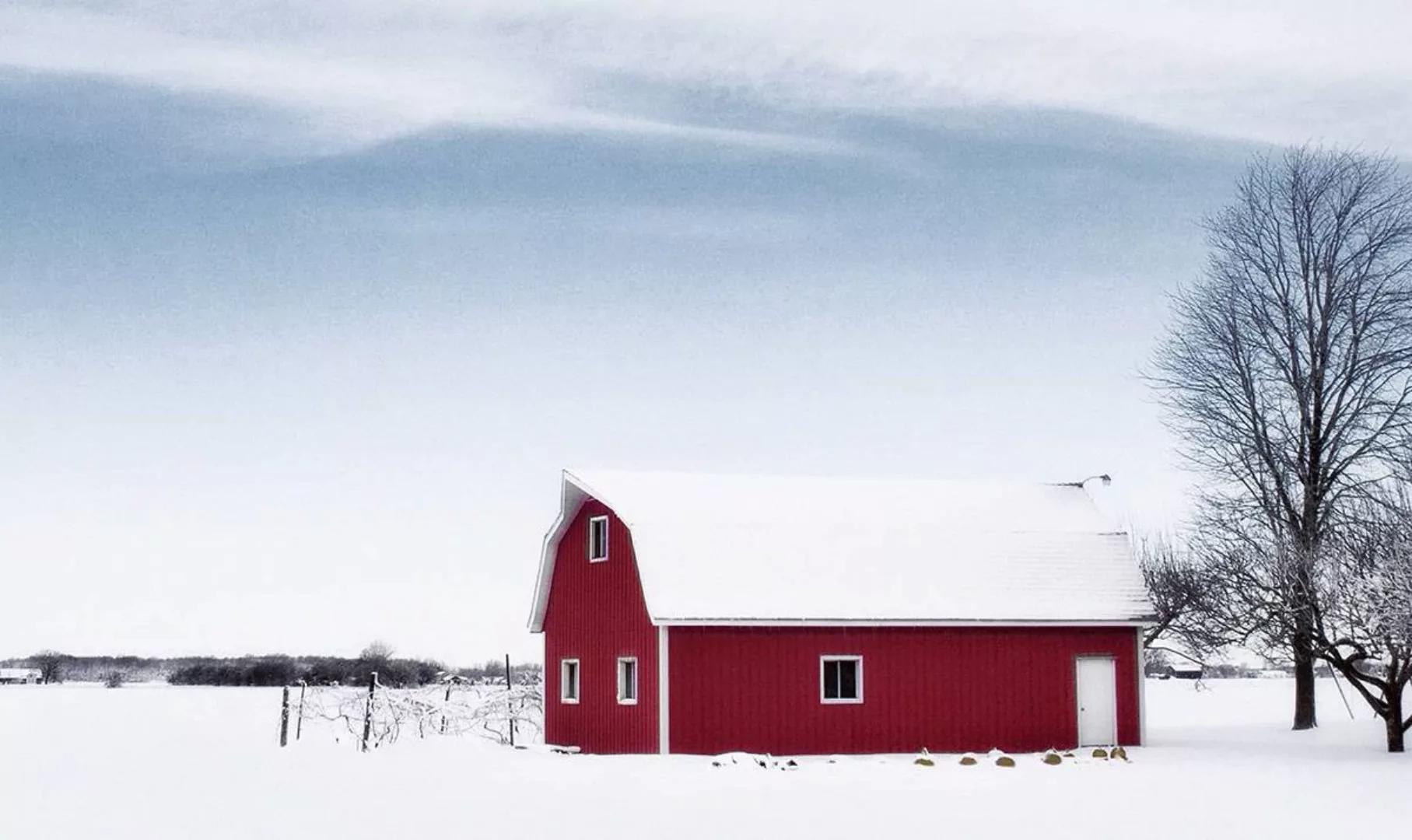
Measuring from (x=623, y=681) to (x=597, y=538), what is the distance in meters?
3.16

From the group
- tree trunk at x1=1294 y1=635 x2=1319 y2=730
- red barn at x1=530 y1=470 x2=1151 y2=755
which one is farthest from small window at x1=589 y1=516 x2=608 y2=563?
tree trunk at x1=1294 y1=635 x2=1319 y2=730

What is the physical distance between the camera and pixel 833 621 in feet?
98.0

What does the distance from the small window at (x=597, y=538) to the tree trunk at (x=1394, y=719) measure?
48.9 ft

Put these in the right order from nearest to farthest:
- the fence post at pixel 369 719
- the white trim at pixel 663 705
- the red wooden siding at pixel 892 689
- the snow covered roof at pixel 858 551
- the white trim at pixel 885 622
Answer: the white trim at pixel 663 705 → the white trim at pixel 885 622 → the red wooden siding at pixel 892 689 → the snow covered roof at pixel 858 551 → the fence post at pixel 369 719

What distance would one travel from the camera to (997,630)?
31375 mm

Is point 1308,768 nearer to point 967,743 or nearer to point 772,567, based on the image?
point 967,743

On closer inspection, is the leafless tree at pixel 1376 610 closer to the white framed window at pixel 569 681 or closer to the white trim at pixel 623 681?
the white trim at pixel 623 681

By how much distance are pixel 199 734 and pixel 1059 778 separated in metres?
20.7

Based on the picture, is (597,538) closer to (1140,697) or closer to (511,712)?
(511,712)

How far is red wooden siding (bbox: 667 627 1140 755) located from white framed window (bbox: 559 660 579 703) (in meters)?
4.92

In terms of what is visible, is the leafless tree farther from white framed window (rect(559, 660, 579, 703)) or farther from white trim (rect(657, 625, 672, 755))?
white framed window (rect(559, 660, 579, 703))

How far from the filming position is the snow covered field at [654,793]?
17766 mm

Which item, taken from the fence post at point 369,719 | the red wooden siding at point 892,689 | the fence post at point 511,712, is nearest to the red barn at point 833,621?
the red wooden siding at point 892,689

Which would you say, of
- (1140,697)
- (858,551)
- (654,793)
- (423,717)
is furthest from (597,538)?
(654,793)
